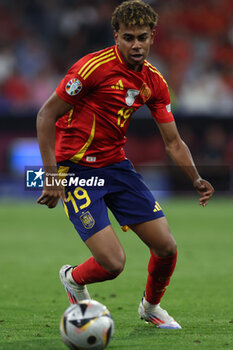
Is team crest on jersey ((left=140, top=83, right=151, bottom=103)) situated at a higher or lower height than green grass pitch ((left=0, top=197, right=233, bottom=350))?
higher

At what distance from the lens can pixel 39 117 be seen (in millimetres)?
5031

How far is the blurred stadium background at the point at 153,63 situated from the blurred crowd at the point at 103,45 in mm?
33

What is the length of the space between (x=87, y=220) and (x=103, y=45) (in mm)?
20160

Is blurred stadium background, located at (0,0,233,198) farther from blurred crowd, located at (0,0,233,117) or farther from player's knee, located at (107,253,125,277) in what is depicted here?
player's knee, located at (107,253,125,277)

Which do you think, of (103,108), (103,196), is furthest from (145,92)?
(103,196)

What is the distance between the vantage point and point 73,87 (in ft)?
16.6

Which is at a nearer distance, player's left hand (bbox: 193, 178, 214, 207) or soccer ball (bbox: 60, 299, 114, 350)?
soccer ball (bbox: 60, 299, 114, 350)

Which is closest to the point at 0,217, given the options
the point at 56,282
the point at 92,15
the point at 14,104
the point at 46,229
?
the point at 46,229

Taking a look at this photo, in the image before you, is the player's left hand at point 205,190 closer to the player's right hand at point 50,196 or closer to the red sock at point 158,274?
the red sock at point 158,274

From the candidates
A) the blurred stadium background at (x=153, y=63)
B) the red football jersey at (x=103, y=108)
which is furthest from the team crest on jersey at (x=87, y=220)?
the blurred stadium background at (x=153, y=63)

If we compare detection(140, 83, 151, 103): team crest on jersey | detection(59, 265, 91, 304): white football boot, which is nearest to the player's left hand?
detection(140, 83, 151, 103): team crest on jersey

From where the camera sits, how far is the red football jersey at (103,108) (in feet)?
17.3

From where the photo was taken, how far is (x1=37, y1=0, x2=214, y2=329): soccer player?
523 centimetres

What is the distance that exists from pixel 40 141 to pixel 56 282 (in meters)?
3.82
